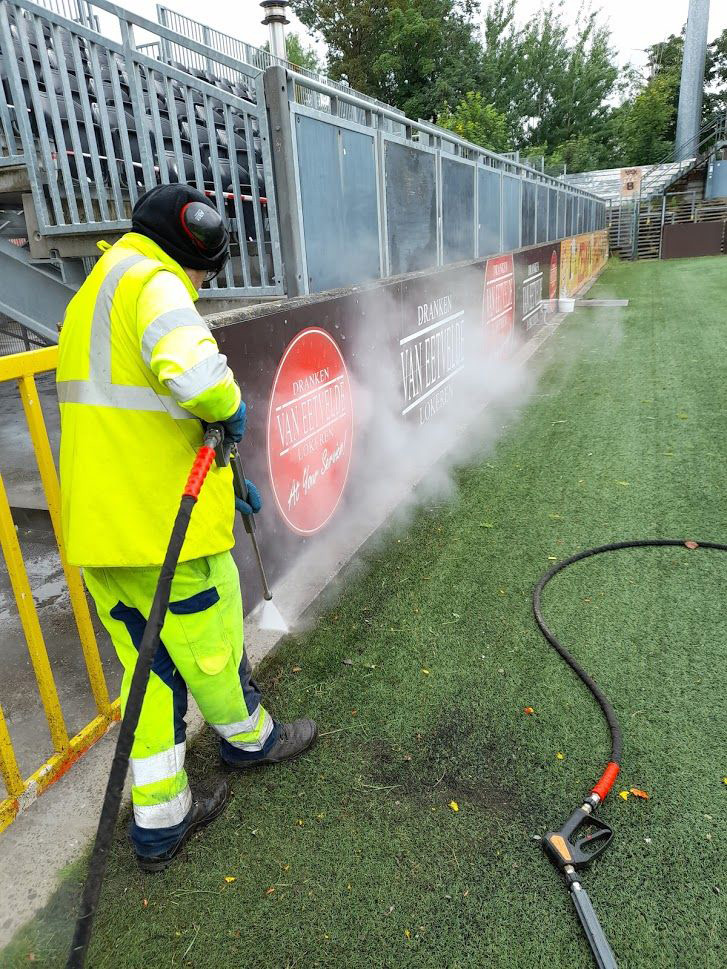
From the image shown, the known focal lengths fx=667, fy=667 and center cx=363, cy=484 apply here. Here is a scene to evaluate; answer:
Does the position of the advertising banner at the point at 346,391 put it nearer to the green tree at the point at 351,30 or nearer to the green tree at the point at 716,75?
the green tree at the point at 351,30

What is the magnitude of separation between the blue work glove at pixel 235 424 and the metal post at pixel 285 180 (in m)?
2.19

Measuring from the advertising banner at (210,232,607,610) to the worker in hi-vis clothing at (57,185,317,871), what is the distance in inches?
38.4

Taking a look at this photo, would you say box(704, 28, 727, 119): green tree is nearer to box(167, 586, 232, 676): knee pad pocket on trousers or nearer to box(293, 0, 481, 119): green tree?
box(293, 0, 481, 119): green tree

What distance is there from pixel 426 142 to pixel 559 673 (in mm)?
5222

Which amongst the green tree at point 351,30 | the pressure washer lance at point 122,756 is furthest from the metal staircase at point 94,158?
the green tree at point 351,30

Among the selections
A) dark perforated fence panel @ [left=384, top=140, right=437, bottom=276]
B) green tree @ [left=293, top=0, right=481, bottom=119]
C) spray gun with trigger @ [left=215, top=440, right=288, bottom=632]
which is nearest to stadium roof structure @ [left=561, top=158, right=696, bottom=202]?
green tree @ [left=293, top=0, right=481, bottom=119]

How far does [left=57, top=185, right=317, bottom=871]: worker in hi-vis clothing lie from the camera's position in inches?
71.1

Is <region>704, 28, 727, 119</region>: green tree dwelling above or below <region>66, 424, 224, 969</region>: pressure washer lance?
above

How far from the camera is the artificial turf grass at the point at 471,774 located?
74.9 inches

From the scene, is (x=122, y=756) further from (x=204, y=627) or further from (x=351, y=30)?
(x=351, y=30)

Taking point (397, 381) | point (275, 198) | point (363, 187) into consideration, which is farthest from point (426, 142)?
point (275, 198)

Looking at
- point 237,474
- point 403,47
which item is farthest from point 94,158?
point 403,47

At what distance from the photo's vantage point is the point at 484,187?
8172 mm

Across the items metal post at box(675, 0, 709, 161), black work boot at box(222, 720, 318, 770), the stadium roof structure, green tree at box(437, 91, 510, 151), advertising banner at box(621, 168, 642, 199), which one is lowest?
black work boot at box(222, 720, 318, 770)
